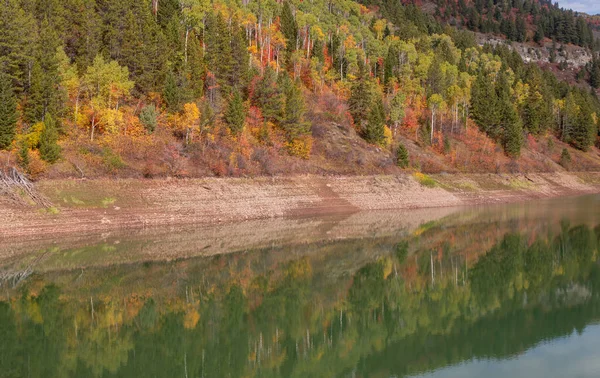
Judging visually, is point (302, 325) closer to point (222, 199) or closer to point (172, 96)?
point (222, 199)

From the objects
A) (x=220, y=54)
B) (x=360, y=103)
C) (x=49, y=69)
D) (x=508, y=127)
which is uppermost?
(x=220, y=54)

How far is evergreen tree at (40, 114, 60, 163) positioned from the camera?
41.6 metres

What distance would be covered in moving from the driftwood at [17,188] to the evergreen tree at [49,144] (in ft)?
12.3

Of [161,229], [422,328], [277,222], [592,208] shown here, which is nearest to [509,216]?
[592,208]


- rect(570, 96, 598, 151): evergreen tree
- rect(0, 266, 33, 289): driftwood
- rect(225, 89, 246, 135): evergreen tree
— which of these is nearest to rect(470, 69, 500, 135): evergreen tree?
rect(570, 96, 598, 151): evergreen tree

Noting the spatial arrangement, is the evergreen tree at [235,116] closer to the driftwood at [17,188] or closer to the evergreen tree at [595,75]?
the driftwood at [17,188]

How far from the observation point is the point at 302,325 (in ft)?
57.7

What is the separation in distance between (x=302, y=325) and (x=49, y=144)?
106 ft

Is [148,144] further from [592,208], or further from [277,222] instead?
[592,208]

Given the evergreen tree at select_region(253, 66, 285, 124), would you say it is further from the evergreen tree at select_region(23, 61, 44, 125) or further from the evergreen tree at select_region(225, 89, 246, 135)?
the evergreen tree at select_region(23, 61, 44, 125)

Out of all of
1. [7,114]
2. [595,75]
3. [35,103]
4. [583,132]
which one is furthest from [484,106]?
[595,75]

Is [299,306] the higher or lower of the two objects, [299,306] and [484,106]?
the lower

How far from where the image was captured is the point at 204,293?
71.9ft

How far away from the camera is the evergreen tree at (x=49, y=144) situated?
41.6 metres
